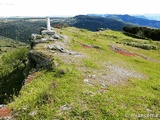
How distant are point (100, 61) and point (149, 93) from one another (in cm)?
→ 1245

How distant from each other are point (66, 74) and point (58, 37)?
65.4 feet

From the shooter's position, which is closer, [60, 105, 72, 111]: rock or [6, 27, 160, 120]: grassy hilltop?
[6, 27, 160, 120]: grassy hilltop

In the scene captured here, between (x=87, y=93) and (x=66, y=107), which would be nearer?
(x=66, y=107)

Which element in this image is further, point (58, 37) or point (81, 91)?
point (58, 37)

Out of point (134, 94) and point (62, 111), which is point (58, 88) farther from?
point (134, 94)

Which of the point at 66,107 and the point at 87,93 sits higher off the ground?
the point at 87,93

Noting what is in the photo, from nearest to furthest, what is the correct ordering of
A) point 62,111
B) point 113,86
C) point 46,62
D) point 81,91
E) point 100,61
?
point 62,111
point 81,91
point 113,86
point 46,62
point 100,61

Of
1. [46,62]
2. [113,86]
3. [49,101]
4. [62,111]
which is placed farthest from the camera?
[46,62]

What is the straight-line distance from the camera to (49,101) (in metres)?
19.9

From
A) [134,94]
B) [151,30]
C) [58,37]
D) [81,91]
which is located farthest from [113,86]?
[151,30]

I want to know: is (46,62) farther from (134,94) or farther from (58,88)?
(134,94)

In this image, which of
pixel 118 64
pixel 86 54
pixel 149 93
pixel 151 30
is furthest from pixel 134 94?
pixel 151 30

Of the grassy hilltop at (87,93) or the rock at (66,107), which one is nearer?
the grassy hilltop at (87,93)

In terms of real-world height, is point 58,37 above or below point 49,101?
above
